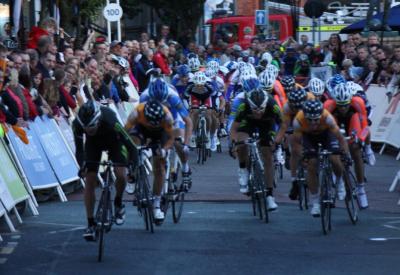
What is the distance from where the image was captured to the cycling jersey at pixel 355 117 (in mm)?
15000

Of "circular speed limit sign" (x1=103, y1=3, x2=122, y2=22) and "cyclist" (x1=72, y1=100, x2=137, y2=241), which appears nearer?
"cyclist" (x1=72, y1=100, x2=137, y2=241)

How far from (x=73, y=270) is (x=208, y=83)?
12713 millimetres

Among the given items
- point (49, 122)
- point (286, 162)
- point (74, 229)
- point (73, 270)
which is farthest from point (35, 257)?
point (286, 162)

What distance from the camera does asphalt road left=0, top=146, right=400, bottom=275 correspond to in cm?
1150

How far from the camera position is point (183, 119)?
1546cm

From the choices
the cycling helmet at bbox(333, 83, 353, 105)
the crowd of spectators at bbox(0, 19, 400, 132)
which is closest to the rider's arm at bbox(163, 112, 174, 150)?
the cycling helmet at bbox(333, 83, 353, 105)

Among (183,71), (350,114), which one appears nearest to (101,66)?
(183,71)

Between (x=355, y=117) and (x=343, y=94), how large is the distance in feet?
1.28

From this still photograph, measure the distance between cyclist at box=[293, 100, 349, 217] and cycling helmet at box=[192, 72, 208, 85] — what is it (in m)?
9.00

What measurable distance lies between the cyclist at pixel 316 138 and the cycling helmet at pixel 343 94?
0.55 metres

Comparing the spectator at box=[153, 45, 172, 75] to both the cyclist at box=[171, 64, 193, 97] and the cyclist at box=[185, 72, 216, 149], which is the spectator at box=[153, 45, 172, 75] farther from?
the cyclist at box=[185, 72, 216, 149]

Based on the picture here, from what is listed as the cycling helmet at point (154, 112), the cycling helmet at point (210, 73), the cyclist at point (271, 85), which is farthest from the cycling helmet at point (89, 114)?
the cycling helmet at point (210, 73)

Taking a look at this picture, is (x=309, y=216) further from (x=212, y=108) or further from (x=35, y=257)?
(x=212, y=108)

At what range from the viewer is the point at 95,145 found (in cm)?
1264
